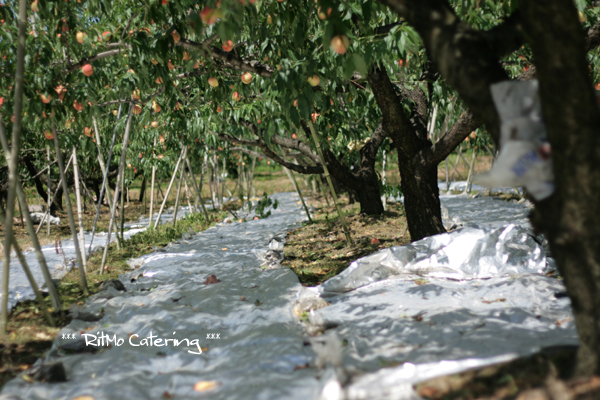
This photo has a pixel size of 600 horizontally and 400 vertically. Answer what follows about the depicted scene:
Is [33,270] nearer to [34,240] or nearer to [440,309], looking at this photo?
[34,240]

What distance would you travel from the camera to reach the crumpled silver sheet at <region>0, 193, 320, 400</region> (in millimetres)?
1744

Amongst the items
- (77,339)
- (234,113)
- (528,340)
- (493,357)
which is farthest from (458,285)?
(234,113)

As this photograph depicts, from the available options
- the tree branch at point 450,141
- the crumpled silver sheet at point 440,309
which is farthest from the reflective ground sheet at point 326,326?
the tree branch at point 450,141

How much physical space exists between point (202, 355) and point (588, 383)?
1.58 metres

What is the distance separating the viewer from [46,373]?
6.20ft

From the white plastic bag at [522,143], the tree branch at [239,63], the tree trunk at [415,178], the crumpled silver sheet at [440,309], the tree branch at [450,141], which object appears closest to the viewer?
the white plastic bag at [522,143]

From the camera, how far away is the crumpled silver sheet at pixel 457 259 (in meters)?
3.06

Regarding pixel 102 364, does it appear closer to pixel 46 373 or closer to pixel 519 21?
pixel 46 373

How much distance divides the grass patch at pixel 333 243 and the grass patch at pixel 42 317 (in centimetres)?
172

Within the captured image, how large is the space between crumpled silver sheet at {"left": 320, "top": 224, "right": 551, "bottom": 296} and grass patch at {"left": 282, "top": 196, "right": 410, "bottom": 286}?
1.82ft

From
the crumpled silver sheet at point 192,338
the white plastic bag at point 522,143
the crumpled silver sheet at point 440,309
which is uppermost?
the white plastic bag at point 522,143

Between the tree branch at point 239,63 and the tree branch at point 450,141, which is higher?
the tree branch at point 239,63

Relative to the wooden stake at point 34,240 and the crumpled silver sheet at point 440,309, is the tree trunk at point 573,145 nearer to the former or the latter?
the crumpled silver sheet at point 440,309

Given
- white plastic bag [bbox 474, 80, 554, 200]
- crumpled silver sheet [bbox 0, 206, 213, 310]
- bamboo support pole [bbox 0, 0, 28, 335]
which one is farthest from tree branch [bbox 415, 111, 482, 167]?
crumpled silver sheet [bbox 0, 206, 213, 310]
